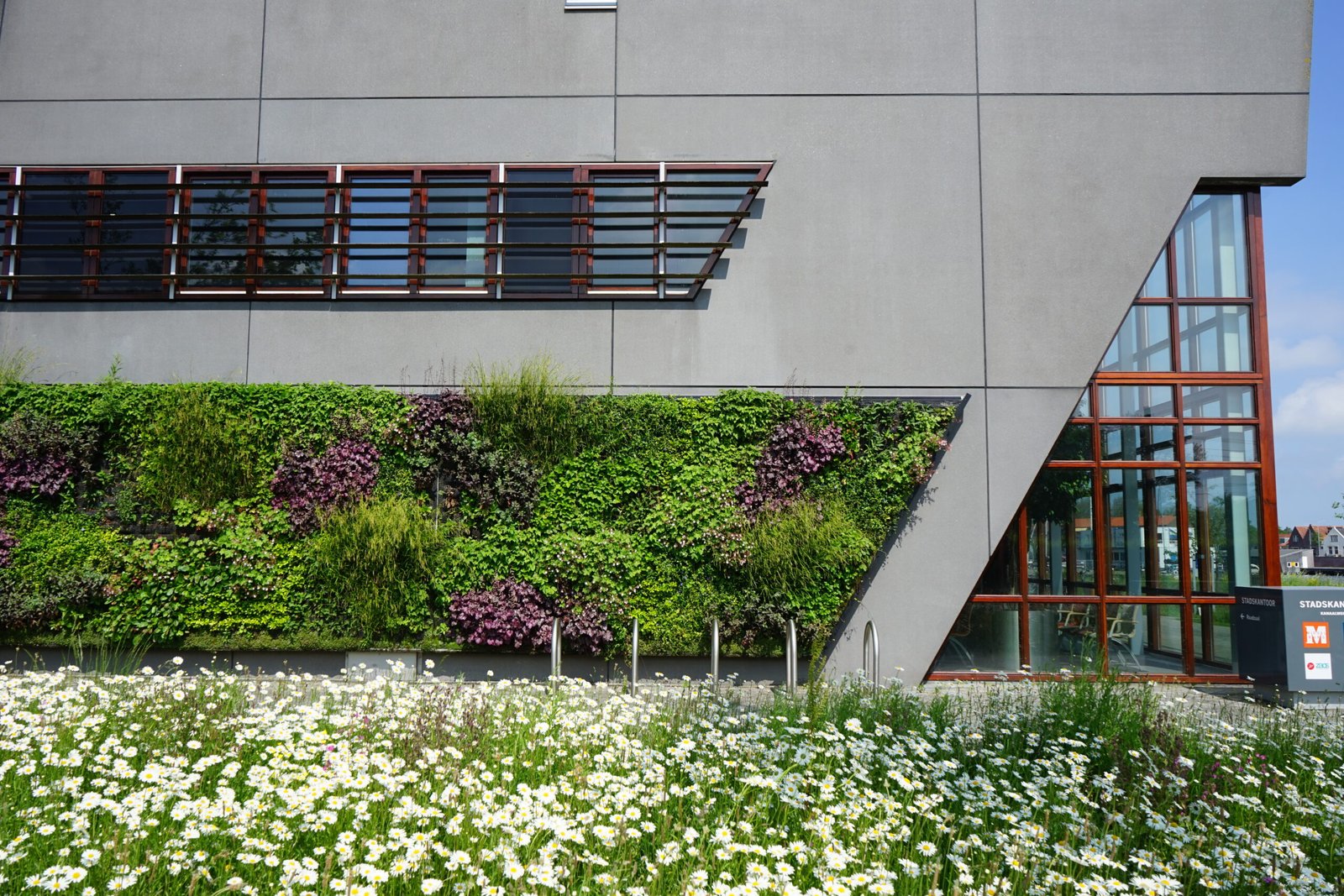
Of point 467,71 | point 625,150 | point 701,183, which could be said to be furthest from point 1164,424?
point 467,71

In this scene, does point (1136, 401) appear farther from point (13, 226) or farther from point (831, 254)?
point (13, 226)

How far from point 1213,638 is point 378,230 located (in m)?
10.3

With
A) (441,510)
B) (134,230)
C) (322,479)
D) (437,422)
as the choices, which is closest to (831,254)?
(437,422)

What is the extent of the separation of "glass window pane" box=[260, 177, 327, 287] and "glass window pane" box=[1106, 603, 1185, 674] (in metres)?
9.69

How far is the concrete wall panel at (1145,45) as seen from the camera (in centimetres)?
959

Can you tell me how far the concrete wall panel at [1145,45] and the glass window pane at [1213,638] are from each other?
19.0 ft

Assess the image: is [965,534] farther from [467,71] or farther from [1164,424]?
[467,71]

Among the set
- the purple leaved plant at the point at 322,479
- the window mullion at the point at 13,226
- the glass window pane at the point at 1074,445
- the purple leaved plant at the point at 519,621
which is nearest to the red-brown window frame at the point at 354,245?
the window mullion at the point at 13,226

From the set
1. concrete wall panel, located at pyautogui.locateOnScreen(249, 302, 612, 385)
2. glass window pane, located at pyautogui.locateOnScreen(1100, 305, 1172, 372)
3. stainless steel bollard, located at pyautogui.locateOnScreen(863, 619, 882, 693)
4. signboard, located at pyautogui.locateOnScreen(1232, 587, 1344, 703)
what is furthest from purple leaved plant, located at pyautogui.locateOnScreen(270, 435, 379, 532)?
signboard, located at pyautogui.locateOnScreen(1232, 587, 1344, 703)

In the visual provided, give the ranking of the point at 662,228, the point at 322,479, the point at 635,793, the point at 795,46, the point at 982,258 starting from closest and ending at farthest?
the point at 635,793 → the point at 322,479 → the point at 982,258 → the point at 662,228 → the point at 795,46

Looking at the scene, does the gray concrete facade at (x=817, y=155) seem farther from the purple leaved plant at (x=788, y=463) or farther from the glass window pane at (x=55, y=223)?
the purple leaved plant at (x=788, y=463)

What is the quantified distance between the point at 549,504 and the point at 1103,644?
20.1 ft

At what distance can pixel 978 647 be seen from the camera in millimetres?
9328

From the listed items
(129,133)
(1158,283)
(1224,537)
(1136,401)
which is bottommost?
(1224,537)
